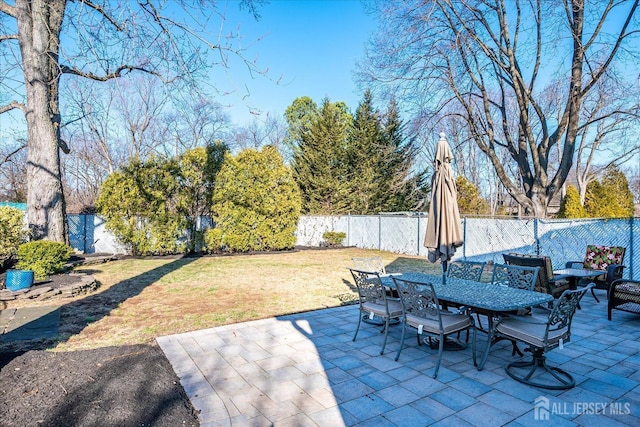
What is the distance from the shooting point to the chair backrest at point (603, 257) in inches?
246

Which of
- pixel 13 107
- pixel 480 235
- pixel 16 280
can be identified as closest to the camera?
pixel 16 280

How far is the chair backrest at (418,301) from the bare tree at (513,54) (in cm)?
774

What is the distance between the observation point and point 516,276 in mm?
4410

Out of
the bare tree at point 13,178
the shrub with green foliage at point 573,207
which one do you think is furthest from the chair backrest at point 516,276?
the bare tree at point 13,178

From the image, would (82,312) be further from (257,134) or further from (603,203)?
(257,134)

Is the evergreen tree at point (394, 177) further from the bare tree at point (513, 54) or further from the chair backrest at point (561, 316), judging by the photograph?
the chair backrest at point (561, 316)

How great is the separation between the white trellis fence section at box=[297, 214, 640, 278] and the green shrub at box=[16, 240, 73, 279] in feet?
32.1

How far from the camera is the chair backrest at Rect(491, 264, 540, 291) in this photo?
166 inches

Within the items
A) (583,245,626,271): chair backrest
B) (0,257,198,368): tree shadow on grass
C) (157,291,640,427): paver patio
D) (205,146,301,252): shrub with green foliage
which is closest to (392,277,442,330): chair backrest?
(157,291,640,427): paver patio

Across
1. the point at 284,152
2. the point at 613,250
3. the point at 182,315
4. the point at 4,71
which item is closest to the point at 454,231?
the point at 182,315

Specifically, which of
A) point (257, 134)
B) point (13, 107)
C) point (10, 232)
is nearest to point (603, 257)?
point (10, 232)

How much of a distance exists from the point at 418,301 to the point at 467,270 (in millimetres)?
1718

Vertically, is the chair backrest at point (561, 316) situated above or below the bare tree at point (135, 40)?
below

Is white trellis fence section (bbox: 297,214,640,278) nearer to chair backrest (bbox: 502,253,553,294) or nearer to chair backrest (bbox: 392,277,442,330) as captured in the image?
chair backrest (bbox: 502,253,553,294)
